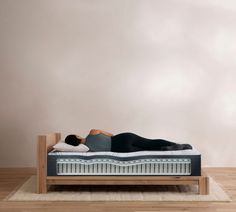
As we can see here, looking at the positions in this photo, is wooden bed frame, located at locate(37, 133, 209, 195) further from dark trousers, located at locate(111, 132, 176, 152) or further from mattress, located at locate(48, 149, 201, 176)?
dark trousers, located at locate(111, 132, 176, 152)

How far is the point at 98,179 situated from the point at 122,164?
25 cm

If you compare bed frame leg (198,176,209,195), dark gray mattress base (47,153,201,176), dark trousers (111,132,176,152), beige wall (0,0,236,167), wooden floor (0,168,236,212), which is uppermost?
beige wall (0,0,236,167)

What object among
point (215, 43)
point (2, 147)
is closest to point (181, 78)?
point (215, 43)

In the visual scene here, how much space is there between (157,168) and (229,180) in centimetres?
119

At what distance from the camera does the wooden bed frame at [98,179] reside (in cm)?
409

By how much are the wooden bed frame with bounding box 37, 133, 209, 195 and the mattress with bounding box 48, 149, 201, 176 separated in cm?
4

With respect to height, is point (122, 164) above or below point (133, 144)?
below

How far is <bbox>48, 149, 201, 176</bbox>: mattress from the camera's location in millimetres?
4109

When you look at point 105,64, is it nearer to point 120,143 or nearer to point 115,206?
point 120,143

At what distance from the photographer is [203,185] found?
13.4 feet

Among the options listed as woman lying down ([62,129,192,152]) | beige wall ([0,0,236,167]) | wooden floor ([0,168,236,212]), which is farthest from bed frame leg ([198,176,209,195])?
beige wall ([0,0,236,167])

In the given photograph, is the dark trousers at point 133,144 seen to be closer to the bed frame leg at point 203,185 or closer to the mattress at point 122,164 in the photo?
the mattress at point 122,164

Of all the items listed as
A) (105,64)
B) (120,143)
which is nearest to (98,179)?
(120,143)

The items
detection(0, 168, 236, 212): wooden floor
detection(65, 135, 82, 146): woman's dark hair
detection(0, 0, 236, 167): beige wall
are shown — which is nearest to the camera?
detection(0, 168, 236, 212): wooden floor
